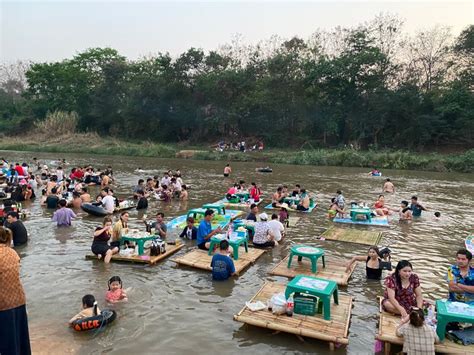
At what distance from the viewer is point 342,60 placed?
48625 mm

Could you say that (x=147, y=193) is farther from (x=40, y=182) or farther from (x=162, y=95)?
(x=162, y=95)

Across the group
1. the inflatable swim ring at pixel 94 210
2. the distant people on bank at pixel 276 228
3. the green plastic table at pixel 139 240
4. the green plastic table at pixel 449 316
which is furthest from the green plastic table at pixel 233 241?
the inflatable swim ring at pixel 94 210

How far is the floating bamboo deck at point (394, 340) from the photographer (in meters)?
6.07

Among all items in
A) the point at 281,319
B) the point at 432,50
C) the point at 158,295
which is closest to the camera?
the point at 281,319

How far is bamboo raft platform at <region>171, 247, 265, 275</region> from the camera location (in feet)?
33.1

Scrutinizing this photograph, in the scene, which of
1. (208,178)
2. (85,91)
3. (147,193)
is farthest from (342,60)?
(85,91)

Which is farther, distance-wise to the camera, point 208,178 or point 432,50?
point 432,50

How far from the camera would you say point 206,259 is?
416 inches

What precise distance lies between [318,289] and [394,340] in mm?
1469

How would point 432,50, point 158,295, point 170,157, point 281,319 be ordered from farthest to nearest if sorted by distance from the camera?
point 432,50 → point 170,157 → point 158,295 → point 281,319

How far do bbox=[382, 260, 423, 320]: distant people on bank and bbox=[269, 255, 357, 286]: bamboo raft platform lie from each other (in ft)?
7.02

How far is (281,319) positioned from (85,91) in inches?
2693

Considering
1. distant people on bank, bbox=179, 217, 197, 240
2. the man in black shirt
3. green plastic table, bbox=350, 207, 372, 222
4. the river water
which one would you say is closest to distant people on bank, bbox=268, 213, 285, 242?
the river water

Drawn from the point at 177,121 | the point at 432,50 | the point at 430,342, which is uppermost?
the point at 432,50
